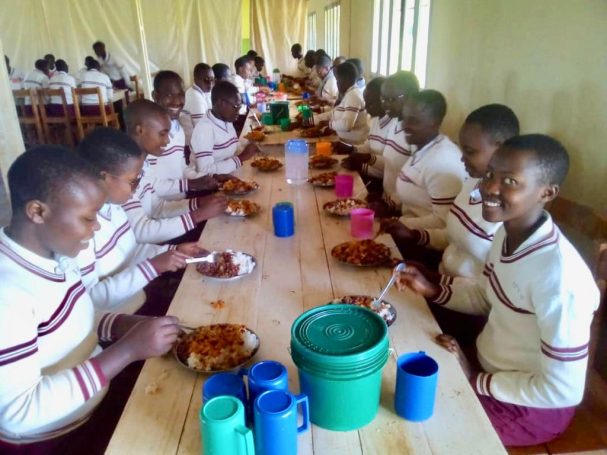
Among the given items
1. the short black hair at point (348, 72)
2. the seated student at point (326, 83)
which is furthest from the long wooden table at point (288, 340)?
the seated student at point (326, 83)

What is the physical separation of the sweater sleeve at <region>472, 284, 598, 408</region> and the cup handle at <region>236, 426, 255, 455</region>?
0.73 metres

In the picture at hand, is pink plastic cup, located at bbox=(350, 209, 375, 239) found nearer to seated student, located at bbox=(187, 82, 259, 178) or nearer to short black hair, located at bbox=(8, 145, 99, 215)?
short black hair, located at bbox=(8, 145, 99, 215)

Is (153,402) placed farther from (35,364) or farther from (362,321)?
(362,321)

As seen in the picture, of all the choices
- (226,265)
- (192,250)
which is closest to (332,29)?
(192,250)

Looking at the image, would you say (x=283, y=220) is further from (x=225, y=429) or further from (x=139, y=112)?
(x=225, y=429)

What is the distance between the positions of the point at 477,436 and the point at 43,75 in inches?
298

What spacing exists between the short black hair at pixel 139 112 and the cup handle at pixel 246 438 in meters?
1.78

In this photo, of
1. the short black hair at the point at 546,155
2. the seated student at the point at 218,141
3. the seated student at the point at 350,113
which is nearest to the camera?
the short black hair at the point at 546,155

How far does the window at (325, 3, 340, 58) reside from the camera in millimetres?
9031

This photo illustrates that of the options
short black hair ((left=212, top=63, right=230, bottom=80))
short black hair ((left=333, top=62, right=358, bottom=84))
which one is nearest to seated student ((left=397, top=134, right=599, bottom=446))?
short black hair ((left=333, top=62, right=358, bottom=84))

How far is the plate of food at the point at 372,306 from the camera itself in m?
1.29

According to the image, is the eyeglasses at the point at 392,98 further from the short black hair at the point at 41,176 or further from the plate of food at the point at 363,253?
the short black hair at the point at 41,176

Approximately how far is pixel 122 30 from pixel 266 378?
1017 centimetres

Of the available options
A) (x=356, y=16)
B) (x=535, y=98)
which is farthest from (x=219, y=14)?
(x=535, y=98)
